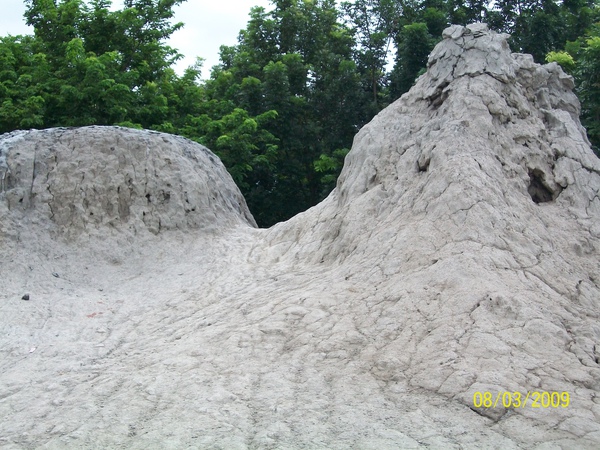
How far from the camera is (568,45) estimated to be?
16.8m

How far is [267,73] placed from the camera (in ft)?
62.8

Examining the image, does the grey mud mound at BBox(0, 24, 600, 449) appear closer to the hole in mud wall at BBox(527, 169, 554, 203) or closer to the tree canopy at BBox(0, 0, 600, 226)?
the hole in mud wall at BBox(527, 169, 554, 203)

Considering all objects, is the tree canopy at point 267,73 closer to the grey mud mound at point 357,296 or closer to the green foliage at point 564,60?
the green foliage at point 564,60

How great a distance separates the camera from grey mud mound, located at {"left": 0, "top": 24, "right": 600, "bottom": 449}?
5234 mm

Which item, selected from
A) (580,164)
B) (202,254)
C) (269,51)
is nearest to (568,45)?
(269,51)

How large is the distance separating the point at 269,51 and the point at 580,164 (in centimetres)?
1461

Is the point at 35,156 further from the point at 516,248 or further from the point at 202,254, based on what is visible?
the point at 516,248

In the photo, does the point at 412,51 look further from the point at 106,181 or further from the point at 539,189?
the point at 539,189
